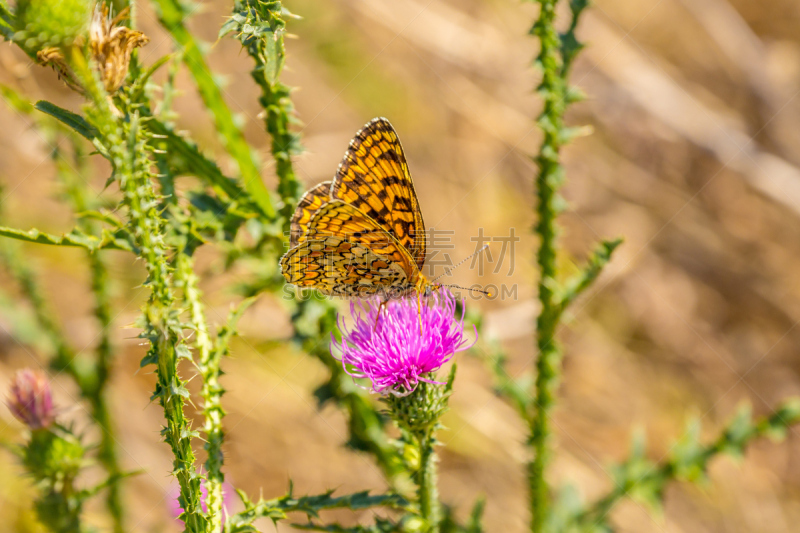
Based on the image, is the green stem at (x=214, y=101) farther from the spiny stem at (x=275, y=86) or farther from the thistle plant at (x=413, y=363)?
the thistle plant at (x=413, y=363)

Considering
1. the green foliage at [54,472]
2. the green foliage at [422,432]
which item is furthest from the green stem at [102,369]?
the green foliage at [422,432]

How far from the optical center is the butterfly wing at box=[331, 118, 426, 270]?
2744 millimetres

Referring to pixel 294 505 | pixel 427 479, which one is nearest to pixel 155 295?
pixel 294 505

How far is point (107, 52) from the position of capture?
1.87 metres

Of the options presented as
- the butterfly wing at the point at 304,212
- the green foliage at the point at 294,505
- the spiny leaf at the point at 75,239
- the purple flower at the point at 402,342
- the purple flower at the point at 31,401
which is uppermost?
the butterfly wing at the point at 304,212

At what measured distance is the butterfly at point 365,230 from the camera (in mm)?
2594

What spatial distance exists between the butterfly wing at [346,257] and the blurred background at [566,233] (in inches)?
64.4

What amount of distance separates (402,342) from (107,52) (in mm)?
1593

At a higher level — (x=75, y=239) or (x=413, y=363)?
(x=75, y=239)

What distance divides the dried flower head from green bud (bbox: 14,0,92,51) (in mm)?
158

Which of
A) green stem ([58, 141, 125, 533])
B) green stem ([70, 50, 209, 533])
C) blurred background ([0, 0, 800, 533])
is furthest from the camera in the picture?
blurred background ([0, 0, 800, 533])

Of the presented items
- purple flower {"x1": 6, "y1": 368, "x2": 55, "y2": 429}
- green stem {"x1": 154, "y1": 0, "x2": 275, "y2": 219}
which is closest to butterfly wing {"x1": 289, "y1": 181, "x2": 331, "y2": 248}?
green stem {"x1": 154, "y1": 0, "x2": 275, "y2": 219}

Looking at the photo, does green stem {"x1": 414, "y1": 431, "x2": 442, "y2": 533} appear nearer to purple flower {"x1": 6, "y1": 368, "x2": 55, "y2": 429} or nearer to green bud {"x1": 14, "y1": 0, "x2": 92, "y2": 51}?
purple flower {"x1": 6, "y1": 368, "x2": 55, "y2": 429}

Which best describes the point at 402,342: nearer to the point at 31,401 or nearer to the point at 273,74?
the point at 273,74
